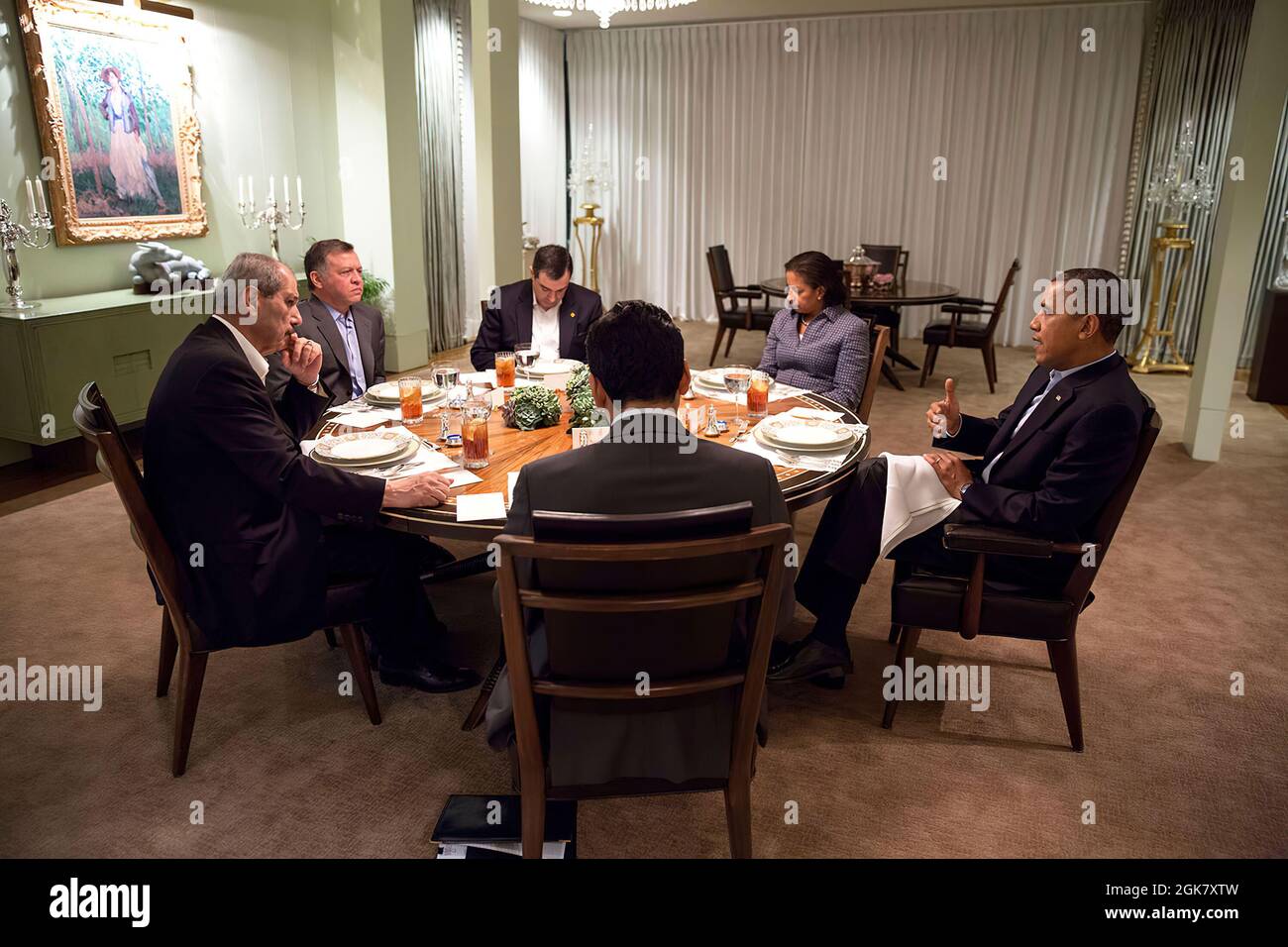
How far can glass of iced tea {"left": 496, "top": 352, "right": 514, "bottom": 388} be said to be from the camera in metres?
3.07

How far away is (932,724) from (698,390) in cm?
134

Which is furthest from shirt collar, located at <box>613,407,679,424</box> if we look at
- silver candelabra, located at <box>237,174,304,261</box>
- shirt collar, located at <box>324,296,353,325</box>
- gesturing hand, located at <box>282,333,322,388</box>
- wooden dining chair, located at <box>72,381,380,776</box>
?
silver candelabra, located at <box>237,174,304,261</box>

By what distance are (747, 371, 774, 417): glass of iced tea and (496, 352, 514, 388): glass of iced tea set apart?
82 centimetres

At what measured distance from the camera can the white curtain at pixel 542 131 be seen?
8555 millimetres

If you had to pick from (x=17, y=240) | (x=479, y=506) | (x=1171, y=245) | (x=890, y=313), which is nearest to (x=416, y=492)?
(x=479, y=506)

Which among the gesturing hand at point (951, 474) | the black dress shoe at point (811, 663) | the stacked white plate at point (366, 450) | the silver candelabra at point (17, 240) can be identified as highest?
the silver candelabra at point (17, 240)

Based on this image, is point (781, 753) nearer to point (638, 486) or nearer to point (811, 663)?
point (811, 663)

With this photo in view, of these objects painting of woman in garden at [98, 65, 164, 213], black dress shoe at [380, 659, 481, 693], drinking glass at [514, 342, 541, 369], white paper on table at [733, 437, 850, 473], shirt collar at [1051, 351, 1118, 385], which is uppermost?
painting of woman in garden at [98, 65, 164, 213]

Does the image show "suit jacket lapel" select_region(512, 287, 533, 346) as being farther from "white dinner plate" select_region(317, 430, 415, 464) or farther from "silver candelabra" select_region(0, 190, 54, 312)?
"silver candelabra" select_region(0, 190, 54, 312)

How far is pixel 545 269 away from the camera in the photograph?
372cm

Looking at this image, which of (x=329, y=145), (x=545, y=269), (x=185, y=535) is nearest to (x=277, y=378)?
(x=185, y=535)

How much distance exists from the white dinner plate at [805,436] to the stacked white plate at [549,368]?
0.93 m

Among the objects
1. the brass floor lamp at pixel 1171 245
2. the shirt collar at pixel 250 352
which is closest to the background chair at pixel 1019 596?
the shirt collar at pixel 250 352

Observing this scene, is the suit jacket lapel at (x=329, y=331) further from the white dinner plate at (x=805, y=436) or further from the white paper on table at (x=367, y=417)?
the white dinner plate at (x=805, y=436)
